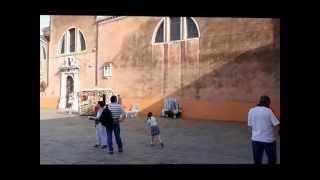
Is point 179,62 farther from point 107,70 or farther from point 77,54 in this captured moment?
point 77,54

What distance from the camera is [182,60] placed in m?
25.7

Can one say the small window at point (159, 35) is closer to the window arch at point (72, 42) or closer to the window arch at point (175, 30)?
the window arch at point (175, 30)

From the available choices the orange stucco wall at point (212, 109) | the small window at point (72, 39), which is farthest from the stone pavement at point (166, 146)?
the small window at point (72, 39)

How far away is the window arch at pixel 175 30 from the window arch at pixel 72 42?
7938 mm

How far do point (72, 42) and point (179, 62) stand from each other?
12273 millimetres

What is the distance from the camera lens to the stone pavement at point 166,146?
1141cm
